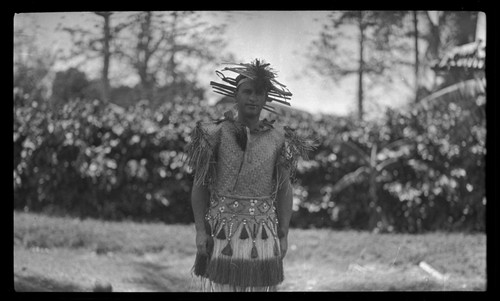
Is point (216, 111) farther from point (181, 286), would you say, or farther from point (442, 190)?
point (442, 190)

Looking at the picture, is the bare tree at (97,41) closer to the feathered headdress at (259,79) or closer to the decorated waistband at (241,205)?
the feathered headdress at (259,79)

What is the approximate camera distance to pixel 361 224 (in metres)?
6.57

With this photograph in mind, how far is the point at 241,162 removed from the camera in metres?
3.58

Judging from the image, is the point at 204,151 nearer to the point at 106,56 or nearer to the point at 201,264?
the point at 201,264

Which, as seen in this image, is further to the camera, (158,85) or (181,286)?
(158,85)

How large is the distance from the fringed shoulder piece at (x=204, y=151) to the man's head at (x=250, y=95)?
18 cm

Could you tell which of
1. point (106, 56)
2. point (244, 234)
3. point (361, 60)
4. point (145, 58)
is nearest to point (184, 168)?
point (145, 58)

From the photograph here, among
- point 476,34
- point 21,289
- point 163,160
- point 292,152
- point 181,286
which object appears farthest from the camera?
point 163,160

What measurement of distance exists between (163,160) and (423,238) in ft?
8.78

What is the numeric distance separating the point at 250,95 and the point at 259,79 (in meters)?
0.10

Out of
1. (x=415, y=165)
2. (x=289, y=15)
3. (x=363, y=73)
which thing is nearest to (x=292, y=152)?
(x=289, y=15)

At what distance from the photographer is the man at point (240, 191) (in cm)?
355

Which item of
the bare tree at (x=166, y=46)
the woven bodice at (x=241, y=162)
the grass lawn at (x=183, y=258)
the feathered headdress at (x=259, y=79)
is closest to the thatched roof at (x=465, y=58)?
the grass lawn at (x=183, y=258)

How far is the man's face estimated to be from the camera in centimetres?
357
